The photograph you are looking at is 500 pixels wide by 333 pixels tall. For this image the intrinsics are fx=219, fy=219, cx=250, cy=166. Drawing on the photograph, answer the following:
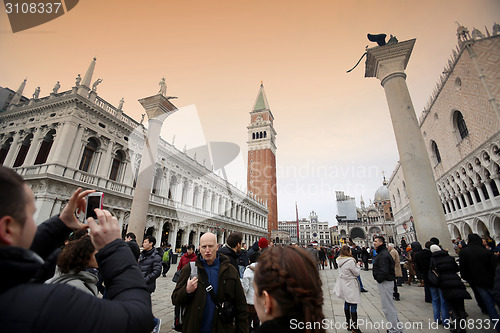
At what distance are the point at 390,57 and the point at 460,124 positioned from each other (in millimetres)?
21561

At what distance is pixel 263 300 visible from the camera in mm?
1296

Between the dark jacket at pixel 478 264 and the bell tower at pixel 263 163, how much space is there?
46.5 meters

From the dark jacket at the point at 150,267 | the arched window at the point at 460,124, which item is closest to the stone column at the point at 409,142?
the dark jacket at the point at 150,267

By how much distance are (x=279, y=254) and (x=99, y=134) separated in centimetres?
1835

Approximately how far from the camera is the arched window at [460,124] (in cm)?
2034

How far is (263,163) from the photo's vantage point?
54.7 m

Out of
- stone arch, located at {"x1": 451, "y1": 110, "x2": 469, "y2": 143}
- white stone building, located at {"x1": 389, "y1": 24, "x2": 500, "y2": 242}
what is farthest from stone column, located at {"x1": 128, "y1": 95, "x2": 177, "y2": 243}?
stone arch, located at {"x1": 451, "y1": 110, "x2": 469, "y2": 143}

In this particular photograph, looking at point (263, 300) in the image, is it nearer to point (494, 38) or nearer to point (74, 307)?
point (74, 307)

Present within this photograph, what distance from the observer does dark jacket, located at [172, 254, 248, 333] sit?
238 centimetres

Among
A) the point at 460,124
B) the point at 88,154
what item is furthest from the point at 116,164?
the point at 460,124

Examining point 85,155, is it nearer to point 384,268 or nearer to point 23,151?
point 23,151

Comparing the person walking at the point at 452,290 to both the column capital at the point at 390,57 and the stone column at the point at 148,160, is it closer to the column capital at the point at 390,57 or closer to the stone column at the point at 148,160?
the column capital at the point at 390,57

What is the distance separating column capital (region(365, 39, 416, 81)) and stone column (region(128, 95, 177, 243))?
724 cm

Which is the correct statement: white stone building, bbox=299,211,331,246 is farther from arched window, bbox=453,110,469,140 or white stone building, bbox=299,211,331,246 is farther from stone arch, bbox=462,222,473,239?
arched window, bbox=453,110,469,140
